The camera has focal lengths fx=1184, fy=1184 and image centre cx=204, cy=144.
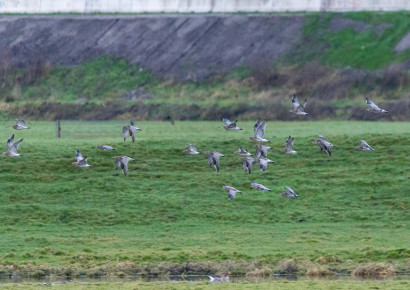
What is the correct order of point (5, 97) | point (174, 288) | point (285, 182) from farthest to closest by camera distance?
1. point (5, 97)
2. point (285, 182)
3. point (174, 288)

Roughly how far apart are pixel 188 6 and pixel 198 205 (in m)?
49.5

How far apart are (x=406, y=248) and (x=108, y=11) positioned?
197 feet

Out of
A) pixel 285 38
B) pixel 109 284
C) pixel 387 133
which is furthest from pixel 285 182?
pixel 285 38

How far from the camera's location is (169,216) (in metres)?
36.0

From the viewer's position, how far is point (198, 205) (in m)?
37.1

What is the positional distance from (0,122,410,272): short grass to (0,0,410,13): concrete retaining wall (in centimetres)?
3587

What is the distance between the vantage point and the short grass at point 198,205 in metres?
30.8

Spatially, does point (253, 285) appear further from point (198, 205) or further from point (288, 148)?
point (198, 205)

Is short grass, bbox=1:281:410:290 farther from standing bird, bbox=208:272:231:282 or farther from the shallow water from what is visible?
standing bird, bbox=208:272:231:282

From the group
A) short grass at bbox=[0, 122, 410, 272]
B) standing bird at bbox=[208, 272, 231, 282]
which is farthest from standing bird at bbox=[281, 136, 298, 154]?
standing bird at bbox=[208, 272, 231, 282]

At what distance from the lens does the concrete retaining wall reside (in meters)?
82.5

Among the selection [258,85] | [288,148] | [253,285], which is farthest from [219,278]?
[258,85]

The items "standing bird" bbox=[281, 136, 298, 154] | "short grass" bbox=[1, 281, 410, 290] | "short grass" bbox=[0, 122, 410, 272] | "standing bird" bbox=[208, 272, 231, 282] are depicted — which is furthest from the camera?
"standing bird" bbox=[281, 136, 298, 154]

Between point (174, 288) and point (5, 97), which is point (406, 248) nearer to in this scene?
point (174, 288)
